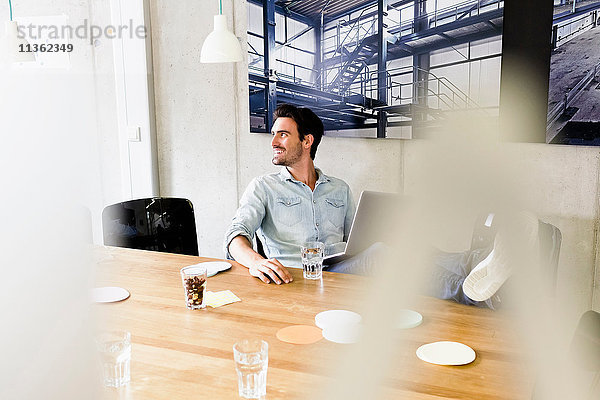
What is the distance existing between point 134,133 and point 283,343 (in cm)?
257

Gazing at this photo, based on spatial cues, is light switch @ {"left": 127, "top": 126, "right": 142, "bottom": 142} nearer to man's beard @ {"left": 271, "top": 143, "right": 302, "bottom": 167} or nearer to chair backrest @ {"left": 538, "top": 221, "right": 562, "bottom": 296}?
man's beard @ {"left": 271, "top": 143, "right": 302, "bottom": 167}

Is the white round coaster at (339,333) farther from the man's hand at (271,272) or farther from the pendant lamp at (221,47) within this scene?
the pendant lamp at (221,47)

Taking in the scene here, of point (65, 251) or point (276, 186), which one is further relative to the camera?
point (276, 186)

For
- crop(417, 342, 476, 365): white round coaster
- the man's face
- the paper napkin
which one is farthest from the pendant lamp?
crop(417, 342, 476, 365): white round coaster

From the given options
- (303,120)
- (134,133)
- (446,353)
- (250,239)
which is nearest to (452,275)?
(446,353)

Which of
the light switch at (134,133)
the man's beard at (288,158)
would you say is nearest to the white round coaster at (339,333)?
the man's beard at (288,158)

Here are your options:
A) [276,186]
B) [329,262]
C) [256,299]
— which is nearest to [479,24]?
[276,186]

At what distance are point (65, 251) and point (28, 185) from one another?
0.8 inches

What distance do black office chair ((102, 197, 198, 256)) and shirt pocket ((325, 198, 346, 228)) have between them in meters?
0.57

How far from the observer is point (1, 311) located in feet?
0.47

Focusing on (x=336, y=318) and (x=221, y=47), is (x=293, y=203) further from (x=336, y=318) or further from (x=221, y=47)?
(x=336, y=318)

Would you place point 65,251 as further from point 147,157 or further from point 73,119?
point 147,157

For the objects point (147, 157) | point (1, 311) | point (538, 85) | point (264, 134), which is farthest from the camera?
point (147, 157)

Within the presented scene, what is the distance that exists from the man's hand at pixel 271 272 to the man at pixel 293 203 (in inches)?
17.6
